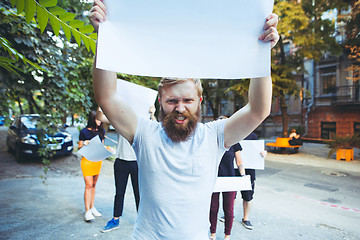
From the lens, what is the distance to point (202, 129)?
150 centimetres

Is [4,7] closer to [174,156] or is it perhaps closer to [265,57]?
[174,156]

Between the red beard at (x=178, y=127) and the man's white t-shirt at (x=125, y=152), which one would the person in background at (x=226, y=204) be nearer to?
the man's white t-shirt at (x=125, y=152)

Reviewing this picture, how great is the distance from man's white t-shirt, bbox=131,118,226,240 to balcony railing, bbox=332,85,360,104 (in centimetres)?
1939

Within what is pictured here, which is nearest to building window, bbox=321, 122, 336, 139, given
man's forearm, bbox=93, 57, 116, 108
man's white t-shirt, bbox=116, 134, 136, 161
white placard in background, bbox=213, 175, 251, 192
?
white placard in background, bbox=213, 175, 251, 192

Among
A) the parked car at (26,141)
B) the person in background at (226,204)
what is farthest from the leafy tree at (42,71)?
the parked car at (26,141)

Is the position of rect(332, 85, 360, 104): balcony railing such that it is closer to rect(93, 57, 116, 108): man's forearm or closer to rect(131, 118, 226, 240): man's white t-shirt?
rect(131, 118, 226, 240): man's white t-shirt

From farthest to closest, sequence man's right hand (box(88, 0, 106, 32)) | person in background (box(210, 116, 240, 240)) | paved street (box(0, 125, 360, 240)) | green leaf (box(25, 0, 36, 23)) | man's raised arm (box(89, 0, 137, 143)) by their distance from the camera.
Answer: paved street (box(0, 125, 360, 240)) → person in background (box(210, 116, 240, 240)) → man's raised arm (box(89, 0, 137, 143)) → green leaf (box(25, 0, 36, 23)) → man's right hand (box(88, 0, 106, 32))

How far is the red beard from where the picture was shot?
1389 mm

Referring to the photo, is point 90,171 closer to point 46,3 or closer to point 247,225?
point 247,225

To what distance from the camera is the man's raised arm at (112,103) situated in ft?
4.03

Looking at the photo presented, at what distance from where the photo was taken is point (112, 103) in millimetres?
1285

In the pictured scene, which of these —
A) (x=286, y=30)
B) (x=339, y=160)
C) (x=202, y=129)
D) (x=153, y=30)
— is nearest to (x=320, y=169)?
(x=339, y=160)

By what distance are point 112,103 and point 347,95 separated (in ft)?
66.9

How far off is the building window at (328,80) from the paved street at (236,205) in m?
12.5
